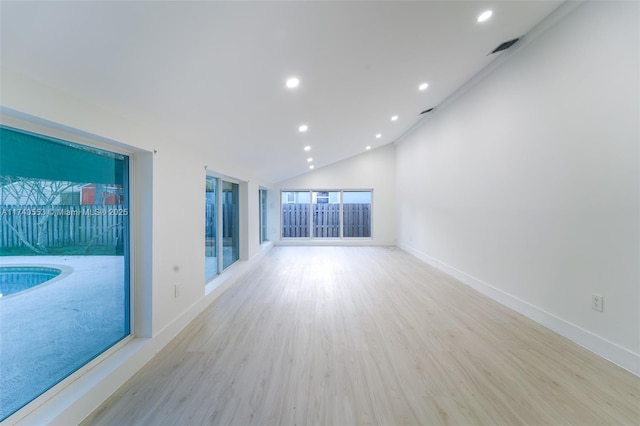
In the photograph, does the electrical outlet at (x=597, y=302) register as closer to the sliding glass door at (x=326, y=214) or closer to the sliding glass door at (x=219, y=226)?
the sliding glass door at (x=219, y=226)

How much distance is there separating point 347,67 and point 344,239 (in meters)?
6.32

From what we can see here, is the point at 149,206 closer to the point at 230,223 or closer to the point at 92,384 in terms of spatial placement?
A: the point at 92,384

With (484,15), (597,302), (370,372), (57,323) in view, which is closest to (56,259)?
(57,323)

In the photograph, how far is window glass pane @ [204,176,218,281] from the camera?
12.3 feet

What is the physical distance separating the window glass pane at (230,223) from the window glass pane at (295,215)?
3.34 metres

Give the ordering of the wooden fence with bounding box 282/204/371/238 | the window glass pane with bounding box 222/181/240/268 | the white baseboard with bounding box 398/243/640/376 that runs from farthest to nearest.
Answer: the wooden fence with bounding box 282/204/371/238, the window glass pane with bounding box 222/181/240/268, the white baseboard with bounding box 398/243/640/376

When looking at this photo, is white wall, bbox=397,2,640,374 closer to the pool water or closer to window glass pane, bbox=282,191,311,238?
the pool water

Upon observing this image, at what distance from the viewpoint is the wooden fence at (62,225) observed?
1.31 meters

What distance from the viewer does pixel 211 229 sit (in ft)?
12.8

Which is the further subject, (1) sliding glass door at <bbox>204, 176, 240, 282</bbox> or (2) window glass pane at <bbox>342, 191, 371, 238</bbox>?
(2) window glass pane at <bbox>342, 191, 371, 238</bbox>

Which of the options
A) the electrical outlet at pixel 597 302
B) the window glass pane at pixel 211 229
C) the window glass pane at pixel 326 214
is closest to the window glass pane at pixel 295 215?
the window glass pane at pixel 326 214

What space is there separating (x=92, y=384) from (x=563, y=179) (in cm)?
417

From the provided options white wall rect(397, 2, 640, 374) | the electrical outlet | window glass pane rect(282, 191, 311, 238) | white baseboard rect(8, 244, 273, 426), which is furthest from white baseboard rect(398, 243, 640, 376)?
window glass pane rect(282, 191, 311, 238)

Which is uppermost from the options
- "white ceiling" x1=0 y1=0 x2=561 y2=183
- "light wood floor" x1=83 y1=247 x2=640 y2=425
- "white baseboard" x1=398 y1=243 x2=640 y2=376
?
"white ceiling" x1=0 y1=0 x2=561 y2=183
